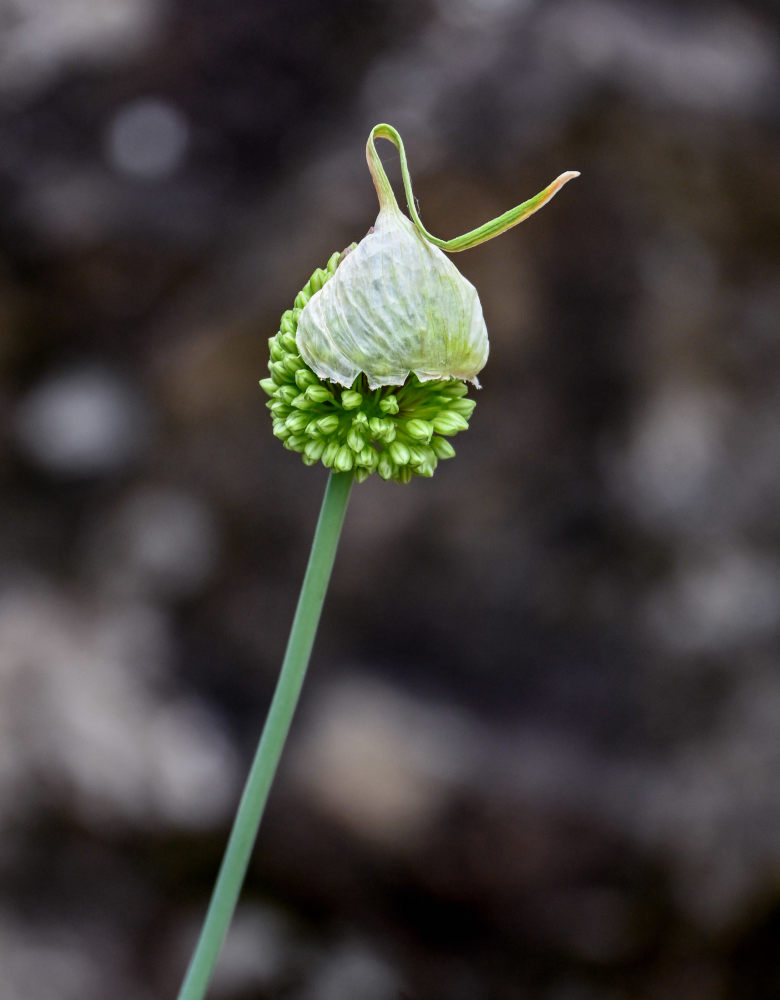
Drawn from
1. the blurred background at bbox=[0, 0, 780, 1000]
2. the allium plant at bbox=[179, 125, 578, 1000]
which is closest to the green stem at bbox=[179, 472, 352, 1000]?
the allium plant at bbox=[179, 125, 578, 1000]

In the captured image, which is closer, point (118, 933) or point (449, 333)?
point (449, 333)

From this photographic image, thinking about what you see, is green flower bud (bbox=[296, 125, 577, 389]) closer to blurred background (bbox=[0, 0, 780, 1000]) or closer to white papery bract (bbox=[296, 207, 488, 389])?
white papery bract (bbox=[296, 207, 488, 389])

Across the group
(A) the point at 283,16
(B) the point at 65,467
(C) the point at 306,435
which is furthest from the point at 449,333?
(A) the point at 283,16

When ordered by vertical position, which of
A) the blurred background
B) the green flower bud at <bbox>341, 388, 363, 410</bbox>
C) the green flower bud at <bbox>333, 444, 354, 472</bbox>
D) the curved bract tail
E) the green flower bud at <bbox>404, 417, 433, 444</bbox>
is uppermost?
the blurred background

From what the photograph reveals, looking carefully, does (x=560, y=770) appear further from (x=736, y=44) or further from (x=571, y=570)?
(x=736, y=44)

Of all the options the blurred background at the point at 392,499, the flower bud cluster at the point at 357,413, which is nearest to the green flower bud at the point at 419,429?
the flower bud cluster at the point at 357,413

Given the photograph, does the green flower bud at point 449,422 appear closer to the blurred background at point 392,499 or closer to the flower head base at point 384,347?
the flower head base at point 384,347
